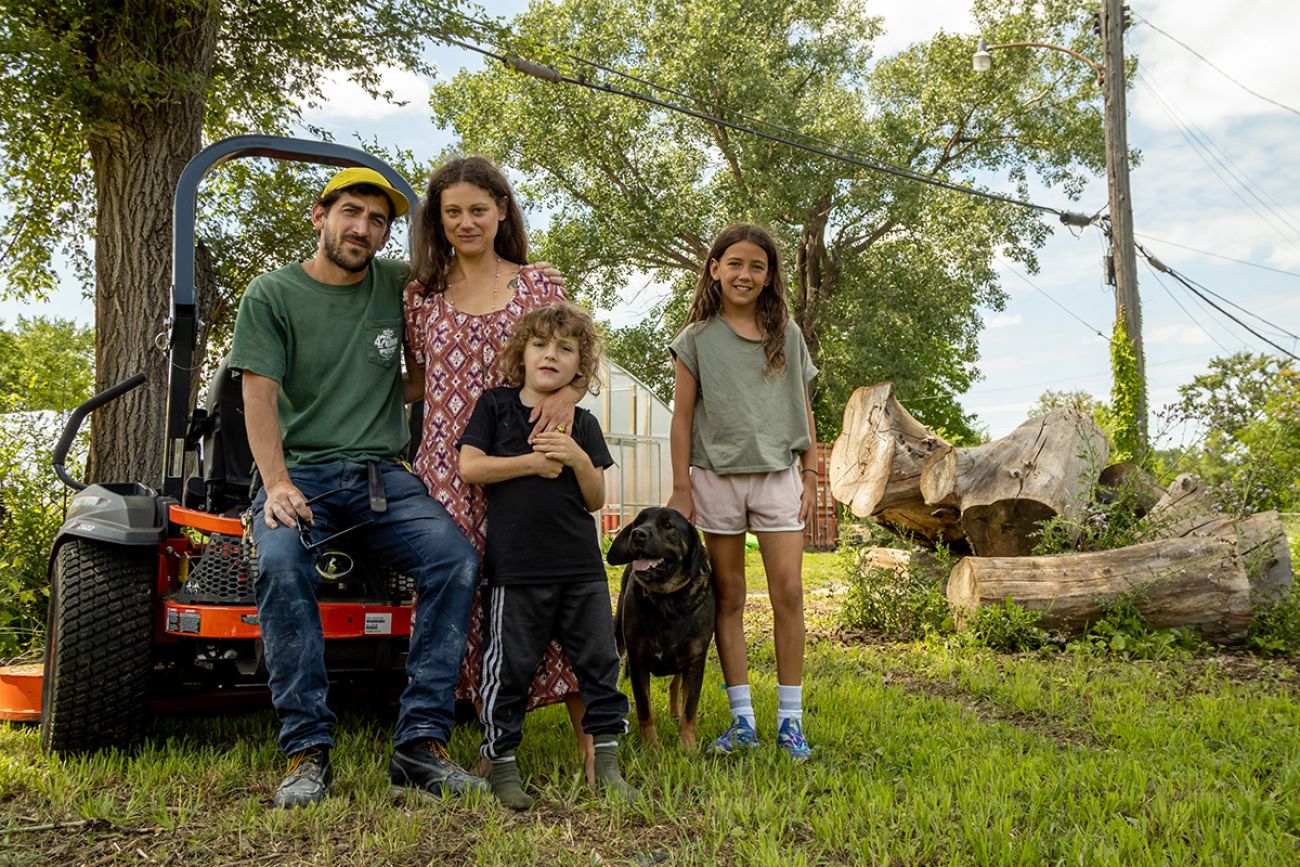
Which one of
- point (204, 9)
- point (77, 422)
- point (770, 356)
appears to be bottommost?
point (77, 422)

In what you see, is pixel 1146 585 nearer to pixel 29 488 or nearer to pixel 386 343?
pixel 386 343

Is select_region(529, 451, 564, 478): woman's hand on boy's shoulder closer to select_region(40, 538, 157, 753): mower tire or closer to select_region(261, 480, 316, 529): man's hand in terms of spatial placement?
select_region(261, 480, 316, 529): man's hand

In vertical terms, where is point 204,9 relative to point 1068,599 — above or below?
above

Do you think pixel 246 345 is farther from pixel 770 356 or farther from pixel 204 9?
pixel 204 9

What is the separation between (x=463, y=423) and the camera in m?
3.31

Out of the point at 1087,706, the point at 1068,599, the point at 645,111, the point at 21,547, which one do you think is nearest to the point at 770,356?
the point at 1087,706

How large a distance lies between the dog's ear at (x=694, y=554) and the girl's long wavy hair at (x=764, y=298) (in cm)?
77

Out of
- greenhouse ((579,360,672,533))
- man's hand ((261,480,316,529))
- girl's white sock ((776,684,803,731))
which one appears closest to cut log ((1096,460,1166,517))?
girl's white sock ((776,684,803,731))

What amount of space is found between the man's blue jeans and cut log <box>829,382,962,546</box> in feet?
14.8

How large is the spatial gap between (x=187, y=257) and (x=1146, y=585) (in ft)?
18.4

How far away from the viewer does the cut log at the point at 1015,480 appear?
6.71 m

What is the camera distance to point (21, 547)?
614 cm

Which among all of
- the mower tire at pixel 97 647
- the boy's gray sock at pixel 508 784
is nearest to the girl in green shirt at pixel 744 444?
the boy's gray sock at pixel 508 784

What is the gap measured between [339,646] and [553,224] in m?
20.5
